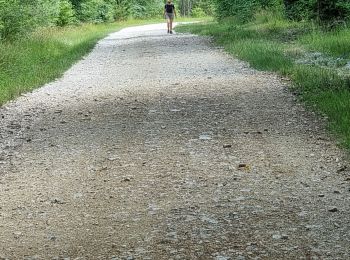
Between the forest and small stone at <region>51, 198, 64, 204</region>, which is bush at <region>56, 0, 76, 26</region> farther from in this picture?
small stone at <region>51, 198, 64, 204</region>

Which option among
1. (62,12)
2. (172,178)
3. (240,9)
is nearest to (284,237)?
(172,178)

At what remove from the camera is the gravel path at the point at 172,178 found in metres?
4.29

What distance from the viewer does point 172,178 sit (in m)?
5.71

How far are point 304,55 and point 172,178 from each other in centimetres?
962

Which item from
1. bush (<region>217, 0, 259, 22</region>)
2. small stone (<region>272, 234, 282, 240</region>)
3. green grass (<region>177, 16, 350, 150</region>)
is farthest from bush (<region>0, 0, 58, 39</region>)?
small stone (<region>272, 234, 282, 240</region>)

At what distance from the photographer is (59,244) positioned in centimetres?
433

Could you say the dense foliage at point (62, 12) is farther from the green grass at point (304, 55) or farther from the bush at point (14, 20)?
the green grass at point (304, 55)

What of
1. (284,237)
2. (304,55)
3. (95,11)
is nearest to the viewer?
(284,237)

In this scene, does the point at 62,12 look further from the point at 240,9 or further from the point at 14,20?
the point at 14,20

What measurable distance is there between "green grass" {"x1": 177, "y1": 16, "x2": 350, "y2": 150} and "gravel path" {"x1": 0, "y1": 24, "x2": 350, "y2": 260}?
0.33 meters

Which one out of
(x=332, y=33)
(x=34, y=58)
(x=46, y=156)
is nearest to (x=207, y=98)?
(x=46, y=156)

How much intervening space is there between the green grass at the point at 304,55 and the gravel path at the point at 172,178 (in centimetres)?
33

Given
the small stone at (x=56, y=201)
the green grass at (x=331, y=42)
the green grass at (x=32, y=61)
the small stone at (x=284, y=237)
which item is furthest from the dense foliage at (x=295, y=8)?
the small stone at (x=284, y=237)

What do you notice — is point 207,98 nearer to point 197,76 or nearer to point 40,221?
point 197,76
